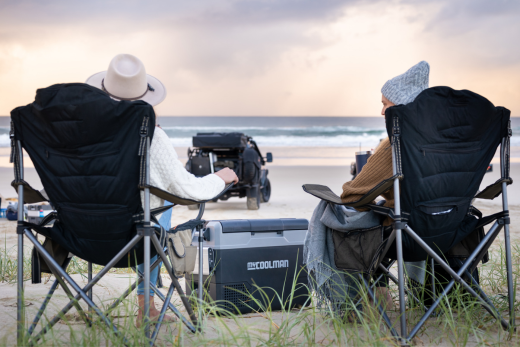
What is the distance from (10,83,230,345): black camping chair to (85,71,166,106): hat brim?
64 centimetres

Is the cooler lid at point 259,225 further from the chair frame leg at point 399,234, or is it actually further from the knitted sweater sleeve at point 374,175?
the chair frame leg at point 399,234

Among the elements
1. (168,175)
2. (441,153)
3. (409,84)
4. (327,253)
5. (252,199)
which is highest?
(409,84)

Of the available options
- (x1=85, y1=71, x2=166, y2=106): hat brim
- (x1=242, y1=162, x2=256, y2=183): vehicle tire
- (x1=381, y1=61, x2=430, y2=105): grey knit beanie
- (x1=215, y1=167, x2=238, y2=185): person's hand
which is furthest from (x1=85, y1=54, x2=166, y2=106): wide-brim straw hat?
(x1=242, y1=162, x2=256, y2=183): vehicle tire

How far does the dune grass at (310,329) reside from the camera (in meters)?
1.92

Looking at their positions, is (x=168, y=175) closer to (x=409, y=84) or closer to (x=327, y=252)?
(x=327, y=252)

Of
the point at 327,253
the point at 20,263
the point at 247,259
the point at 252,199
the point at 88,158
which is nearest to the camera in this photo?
the point at 88,158

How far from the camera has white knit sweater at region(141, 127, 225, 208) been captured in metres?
2.24

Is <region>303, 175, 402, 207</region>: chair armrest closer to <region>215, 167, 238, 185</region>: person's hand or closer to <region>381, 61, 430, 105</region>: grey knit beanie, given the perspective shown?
<region>215, 167, 238, 185</region>: person's hand

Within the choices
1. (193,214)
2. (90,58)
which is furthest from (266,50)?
(193,214)

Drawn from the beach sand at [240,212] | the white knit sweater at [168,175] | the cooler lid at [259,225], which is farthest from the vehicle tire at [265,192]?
the white knit sweater at [168,175]

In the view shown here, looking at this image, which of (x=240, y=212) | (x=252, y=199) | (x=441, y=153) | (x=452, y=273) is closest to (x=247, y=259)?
(x=452, y=273)

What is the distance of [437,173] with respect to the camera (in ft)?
7.45

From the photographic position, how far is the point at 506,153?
2404 mm

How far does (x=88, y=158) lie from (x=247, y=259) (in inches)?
49.1
